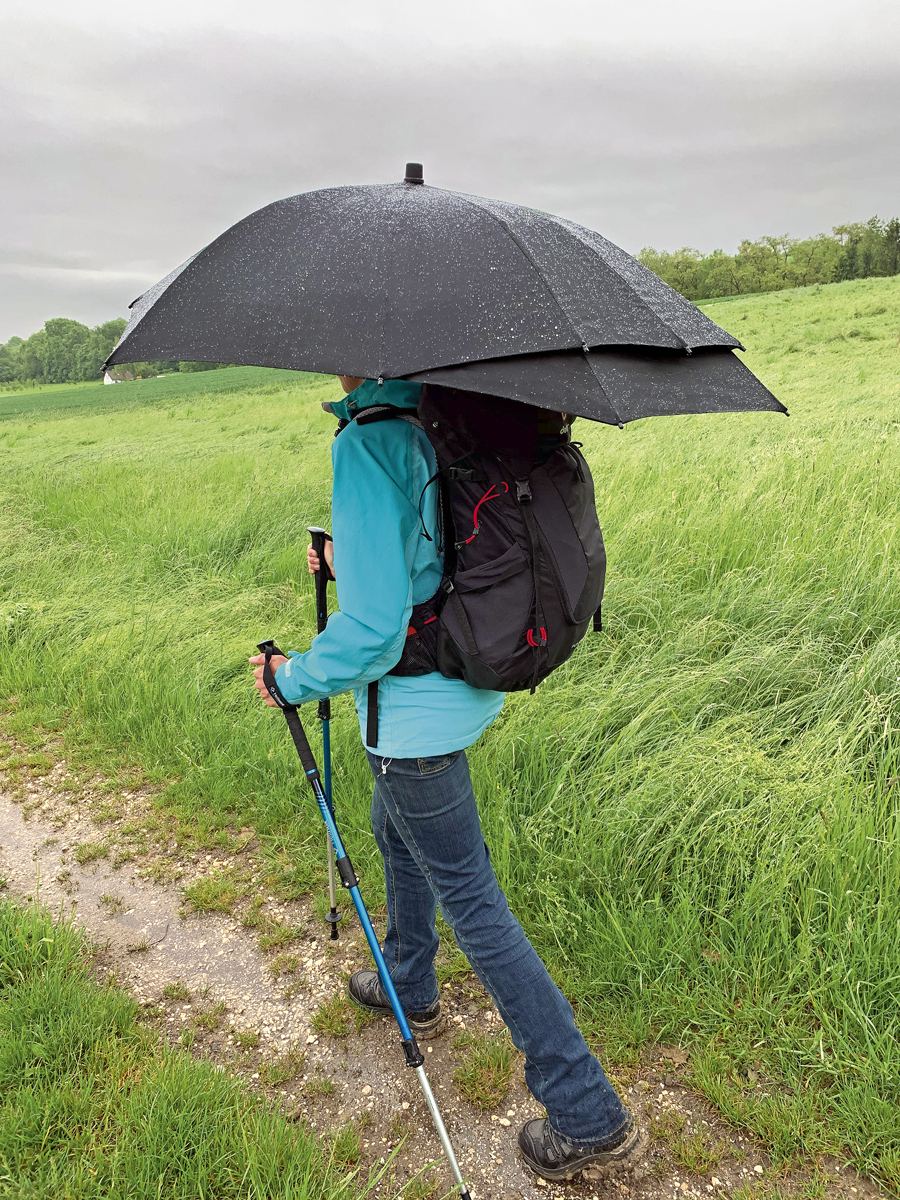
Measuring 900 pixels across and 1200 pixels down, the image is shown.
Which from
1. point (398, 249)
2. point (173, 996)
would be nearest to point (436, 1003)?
point (173, 996)

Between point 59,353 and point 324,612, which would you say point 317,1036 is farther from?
point 59,353

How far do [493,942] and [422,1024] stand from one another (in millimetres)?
849

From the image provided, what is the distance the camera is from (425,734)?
1868 mm

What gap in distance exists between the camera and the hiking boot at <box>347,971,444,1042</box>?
101 inches

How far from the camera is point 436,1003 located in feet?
8.50

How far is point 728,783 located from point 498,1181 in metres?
1.53

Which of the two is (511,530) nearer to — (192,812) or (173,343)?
(173,343)

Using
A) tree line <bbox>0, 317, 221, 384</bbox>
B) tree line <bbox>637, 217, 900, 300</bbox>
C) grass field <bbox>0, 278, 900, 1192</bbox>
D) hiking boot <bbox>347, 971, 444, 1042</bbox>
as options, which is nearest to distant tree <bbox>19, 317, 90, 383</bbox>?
tree line <bbox>0, 317, 221, 384</bbox>

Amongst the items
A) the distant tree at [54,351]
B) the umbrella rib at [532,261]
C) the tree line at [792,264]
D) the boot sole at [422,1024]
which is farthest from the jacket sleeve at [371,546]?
the distant tree at [54,351]

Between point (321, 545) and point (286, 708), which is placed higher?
point (321, 545)

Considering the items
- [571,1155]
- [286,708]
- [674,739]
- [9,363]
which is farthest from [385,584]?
[9,363]

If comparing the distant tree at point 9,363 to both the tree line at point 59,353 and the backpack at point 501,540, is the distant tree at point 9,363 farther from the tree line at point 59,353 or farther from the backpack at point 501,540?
the backpack at point 501,540

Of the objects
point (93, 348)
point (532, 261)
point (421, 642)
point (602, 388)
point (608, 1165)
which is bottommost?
point (608, 1165)

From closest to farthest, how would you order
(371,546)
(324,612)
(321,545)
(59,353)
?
(371,546), (321,545), (324,612), (59,353)
